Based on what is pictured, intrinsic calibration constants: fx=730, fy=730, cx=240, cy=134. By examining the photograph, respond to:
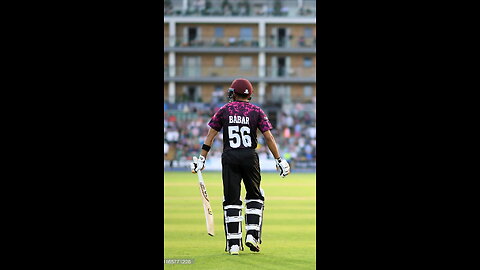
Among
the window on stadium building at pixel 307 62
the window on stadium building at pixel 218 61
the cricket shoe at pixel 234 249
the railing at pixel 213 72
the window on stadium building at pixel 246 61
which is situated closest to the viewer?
the cricket shoe at pixel 234 249

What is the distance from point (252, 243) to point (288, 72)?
54051 millimetres

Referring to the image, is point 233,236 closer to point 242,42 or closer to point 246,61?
point 242,42

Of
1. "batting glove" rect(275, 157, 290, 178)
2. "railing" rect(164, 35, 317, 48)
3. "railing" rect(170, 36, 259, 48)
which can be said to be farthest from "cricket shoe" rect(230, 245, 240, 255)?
"railing" rect(170, 36, 259, 48)

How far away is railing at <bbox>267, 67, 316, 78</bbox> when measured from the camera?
206 feet

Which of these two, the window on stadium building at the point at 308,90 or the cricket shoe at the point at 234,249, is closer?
the cricket shoe at the point at 234,249

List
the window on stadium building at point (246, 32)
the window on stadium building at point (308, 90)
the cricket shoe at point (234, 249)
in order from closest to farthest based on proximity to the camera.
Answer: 1. the cricket shoe at point (234, 249)
2. the window on stadium building at point (246, 32)
3. the window on stadium building at point (308, 90)

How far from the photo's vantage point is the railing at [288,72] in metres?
62.7

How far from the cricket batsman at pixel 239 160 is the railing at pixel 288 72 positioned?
173ft

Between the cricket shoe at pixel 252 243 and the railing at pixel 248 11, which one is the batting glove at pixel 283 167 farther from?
the railing at pixel 248 11

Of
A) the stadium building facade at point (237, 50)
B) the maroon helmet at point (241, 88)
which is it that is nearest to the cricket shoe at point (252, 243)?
the maroon helmet at point (241, 88)

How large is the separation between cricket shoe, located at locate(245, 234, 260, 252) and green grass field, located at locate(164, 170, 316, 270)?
84mm

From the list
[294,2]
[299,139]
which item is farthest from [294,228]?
[294,2]

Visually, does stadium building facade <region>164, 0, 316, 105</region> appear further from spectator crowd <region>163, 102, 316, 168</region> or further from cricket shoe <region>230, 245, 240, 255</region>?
cricket shoe <region>230, 245, 240, 255</region>
